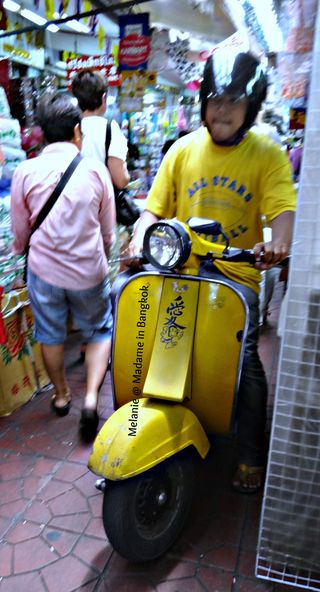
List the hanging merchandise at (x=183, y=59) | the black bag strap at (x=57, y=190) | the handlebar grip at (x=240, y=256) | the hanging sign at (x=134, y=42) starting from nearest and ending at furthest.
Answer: the handlebar grip at (x=240, y=256) → the black bag strap at (x=57, y=190) → the hanging sign at (x=134, y=42) → the hanging merchandise at (x=183, y=59)

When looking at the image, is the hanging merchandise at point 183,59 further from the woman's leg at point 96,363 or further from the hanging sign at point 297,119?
the woman's leg at point 96,363

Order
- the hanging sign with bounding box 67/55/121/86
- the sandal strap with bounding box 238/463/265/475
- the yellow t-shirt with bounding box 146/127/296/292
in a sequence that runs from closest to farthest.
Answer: the yellow t-shirt with bounding box 146/127/296/292, the sandal strap with bounding box 238/463/265/475, the hanging sign with bounding box 67/55/121/86

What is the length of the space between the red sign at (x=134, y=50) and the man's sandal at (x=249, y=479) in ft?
14.1

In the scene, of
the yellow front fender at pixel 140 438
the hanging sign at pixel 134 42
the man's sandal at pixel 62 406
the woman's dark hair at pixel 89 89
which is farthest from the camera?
the hanging sign at pixel 134 42

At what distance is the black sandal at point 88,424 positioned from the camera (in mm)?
2525

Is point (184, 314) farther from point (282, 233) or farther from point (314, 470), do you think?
point (314, 470)

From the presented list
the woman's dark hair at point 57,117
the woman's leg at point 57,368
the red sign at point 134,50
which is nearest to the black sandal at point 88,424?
the woman's leg at point 57,368

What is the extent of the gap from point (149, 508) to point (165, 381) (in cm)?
49

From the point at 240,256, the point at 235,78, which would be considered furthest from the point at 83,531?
the point at 235,78

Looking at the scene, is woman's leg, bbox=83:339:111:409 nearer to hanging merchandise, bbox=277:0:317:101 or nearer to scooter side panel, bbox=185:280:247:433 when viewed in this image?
scooter side panel, bbox=185:280:247:433

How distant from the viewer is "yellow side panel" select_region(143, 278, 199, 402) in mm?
1804

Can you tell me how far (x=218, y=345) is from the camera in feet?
6.10

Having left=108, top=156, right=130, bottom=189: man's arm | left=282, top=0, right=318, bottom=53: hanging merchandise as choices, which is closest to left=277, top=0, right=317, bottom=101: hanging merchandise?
left=282, top=0, right=318, bottom=53: hanging merchandise

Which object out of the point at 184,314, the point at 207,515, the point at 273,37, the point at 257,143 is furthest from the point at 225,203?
the point at 273,37
